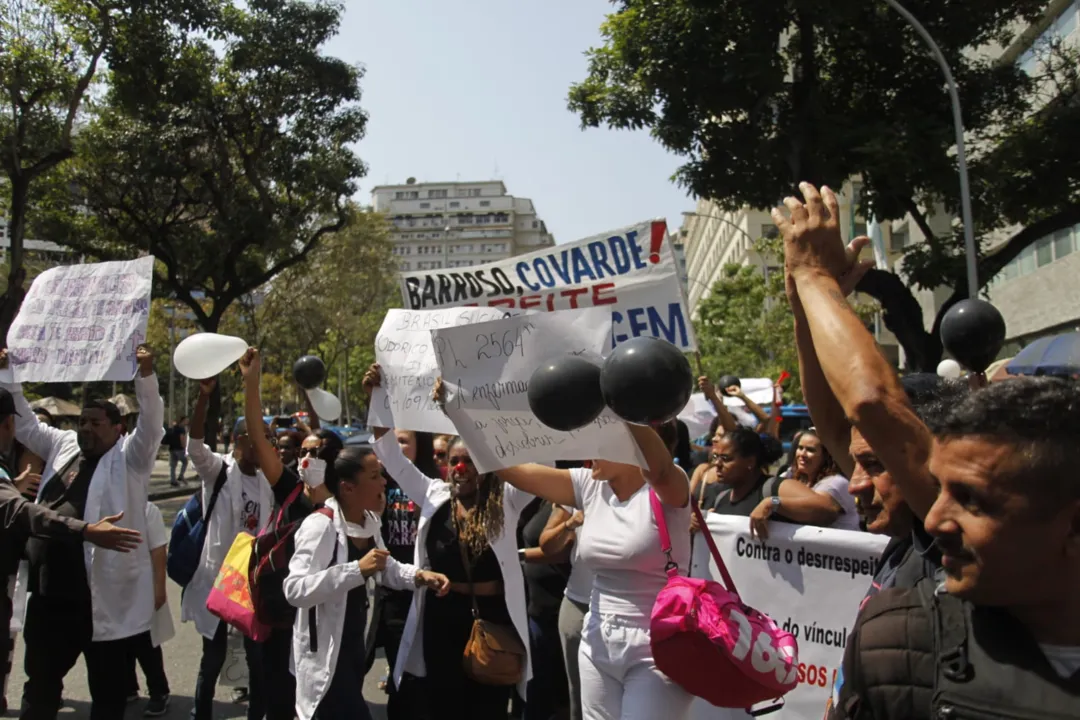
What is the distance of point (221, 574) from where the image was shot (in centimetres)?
450

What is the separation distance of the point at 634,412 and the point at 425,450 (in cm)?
333

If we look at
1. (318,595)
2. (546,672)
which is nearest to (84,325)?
(318,595)

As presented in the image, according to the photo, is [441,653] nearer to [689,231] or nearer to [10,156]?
[10,156]

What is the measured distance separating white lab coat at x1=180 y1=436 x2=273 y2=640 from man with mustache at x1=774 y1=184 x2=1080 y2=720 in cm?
461

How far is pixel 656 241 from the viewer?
442cm

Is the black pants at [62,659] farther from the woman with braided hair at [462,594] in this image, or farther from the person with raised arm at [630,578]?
the person with raised arm at [630,578]

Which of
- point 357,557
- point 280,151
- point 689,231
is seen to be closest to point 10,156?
point 280,151

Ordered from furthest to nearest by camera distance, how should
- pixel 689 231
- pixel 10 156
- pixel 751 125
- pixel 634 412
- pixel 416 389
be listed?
pixel 689 231, pixel 751 125, pixel 10 156, pixel 416 389, pixel 634 412

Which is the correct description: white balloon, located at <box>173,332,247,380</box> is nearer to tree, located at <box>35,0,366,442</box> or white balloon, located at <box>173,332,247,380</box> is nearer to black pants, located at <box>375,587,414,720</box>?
black pants, located at <box>375,587,414,720</box>

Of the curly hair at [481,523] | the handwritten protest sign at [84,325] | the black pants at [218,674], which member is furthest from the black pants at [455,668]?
the handwritten protest sign at [84,325]

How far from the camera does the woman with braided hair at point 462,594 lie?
426 cm

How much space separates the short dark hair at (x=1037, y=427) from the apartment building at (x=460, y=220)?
141128 millimetres

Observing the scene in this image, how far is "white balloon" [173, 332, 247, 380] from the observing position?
17.1 ft

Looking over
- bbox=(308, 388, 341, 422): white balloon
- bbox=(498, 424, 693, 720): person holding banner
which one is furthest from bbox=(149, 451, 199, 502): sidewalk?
bbox=(498, 424, 693, 720): person holding banner
